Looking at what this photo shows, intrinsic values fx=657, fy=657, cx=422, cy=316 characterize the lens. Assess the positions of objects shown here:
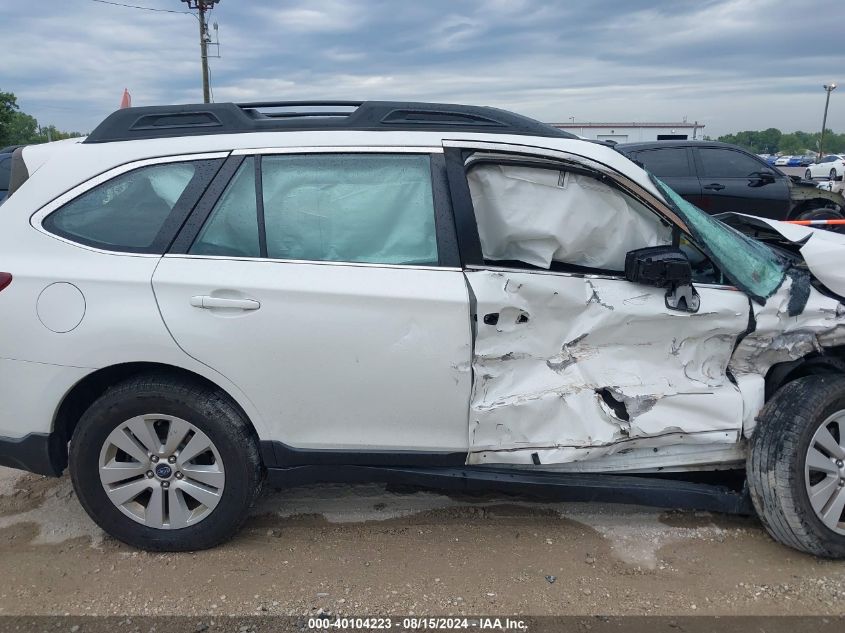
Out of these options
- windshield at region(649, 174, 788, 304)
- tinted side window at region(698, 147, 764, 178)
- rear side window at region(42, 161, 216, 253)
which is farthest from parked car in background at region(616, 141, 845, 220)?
rear side window at region(42, 161, 216, 253)

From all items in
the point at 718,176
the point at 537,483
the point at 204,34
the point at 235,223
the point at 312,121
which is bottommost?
the point at 537,483

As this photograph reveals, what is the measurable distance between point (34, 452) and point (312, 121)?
188 cm

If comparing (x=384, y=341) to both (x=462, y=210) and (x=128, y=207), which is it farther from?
(x=128, y=207)

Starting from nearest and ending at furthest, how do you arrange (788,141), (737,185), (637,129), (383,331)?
1. (383,331)
2. (737,185)
3. (637,129)
4. (788,141)

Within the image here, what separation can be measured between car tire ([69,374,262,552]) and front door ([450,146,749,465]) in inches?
41.0

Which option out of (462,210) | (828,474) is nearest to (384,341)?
(462,210)

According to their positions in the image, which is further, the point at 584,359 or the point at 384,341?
the point at 584,359

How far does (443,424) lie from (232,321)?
979 millimetres

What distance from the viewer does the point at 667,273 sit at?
107 inches

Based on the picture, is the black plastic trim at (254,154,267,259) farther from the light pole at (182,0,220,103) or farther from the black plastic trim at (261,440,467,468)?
the light pole at (182,0,220,103)

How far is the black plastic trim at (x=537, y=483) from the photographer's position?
285 centimetres

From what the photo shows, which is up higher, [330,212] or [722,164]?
[722,164]

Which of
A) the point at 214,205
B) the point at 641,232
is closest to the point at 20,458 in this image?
the point at 214,205

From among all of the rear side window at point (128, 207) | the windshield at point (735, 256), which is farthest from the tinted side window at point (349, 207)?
the windshield at point (735, 256)
